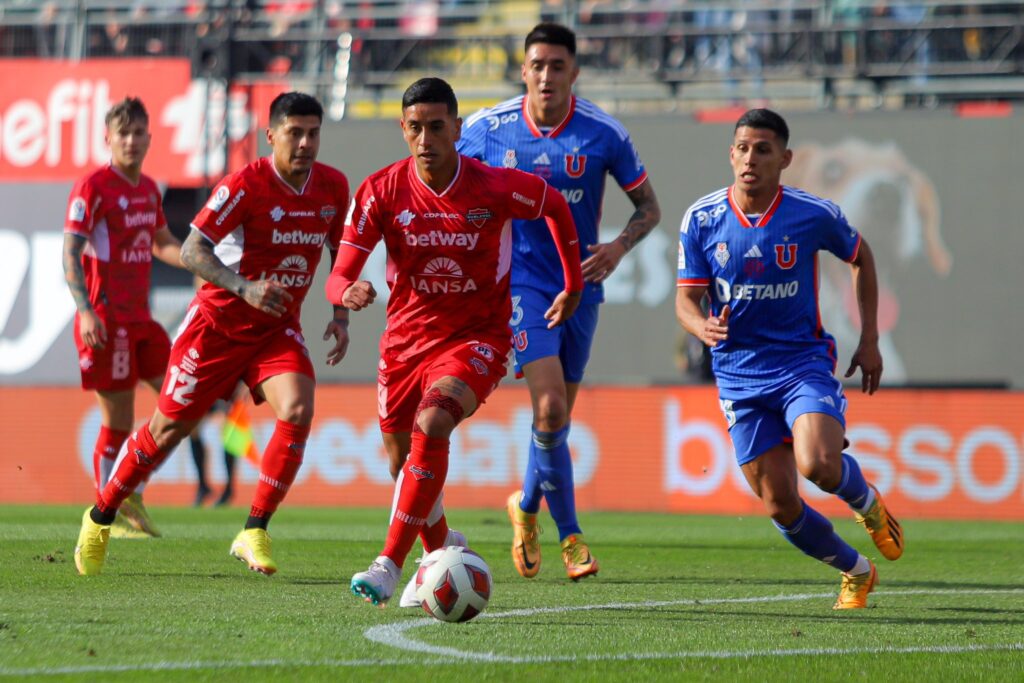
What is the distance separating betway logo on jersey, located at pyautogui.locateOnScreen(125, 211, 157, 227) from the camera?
9.98 meters

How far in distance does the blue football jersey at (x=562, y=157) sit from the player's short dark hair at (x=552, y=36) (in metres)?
0.34

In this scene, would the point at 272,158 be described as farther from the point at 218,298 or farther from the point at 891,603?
the point at 891,603

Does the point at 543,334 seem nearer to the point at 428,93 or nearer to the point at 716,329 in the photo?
the point at 716,329

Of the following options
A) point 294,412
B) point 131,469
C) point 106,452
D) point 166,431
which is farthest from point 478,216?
point 106,452

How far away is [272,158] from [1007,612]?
13.8 feet

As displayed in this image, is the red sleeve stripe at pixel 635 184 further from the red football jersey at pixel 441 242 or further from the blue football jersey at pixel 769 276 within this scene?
Answer: the red football jersey at pixel 441 242

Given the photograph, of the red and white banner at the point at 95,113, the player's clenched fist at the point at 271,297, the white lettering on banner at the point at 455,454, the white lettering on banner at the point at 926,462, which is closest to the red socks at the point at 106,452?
the player's clenched fist at the point at 271,297

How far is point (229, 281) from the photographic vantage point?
728 centimetres

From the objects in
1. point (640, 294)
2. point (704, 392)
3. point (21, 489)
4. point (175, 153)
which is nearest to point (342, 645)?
point (704, 392)

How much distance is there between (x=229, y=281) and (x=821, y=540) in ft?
9.84

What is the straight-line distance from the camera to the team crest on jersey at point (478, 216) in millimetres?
6652

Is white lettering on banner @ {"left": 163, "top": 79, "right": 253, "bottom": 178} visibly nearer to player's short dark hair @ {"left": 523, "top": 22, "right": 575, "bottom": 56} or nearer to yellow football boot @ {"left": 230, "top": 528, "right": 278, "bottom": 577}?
player's short dark hair @ {"left": 523, "top": 22, "right": 575, "bottom": 56}

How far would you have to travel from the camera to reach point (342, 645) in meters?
5.32

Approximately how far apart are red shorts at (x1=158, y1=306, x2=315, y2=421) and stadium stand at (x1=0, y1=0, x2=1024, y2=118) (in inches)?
490
